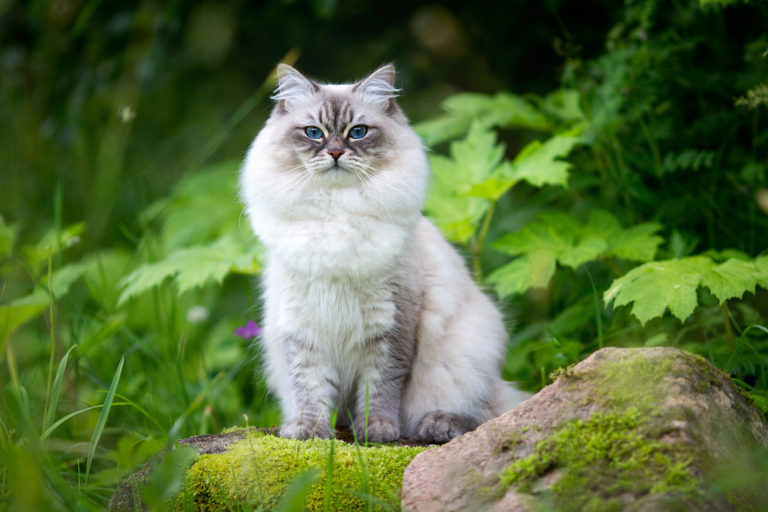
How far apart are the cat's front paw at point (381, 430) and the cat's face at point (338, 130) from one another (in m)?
1.04

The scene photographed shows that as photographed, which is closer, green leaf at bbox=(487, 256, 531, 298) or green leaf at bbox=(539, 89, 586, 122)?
green leaf at bbox=(487, 256, 531, 298)

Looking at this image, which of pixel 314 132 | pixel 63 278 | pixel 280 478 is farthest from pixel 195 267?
pixel 280 478

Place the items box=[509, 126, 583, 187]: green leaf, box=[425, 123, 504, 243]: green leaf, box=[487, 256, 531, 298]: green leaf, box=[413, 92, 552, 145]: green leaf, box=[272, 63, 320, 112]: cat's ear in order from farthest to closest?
1. box=[413, 92, 552, 145]: green leaf
2. box=[425, 123, 504, 243]: green leaf
3. box=[509, 126, 583, 187]: green leaf
4. box=[487, 256, 531, 298]: green leaf
5. box=[272, 63, 320, 112]: cat's ear

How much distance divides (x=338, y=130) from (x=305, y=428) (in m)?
1.34

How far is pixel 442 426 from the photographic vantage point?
292cm

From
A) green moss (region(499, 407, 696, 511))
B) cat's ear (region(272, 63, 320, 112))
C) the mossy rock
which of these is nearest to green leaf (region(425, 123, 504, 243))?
cat's ear (region(272, 63, 320, 112))

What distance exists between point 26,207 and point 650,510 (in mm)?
4904

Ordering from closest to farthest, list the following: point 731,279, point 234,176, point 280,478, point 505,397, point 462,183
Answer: point 280,478, point 731,279, point 505,397, point 462,183, point 234,176

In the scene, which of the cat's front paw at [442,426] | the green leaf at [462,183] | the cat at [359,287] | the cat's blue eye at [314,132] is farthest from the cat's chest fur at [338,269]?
the green leaf at [462,183]

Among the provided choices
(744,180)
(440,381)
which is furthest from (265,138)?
(744,180)

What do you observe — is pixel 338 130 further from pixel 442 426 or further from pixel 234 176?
pixel 234 176

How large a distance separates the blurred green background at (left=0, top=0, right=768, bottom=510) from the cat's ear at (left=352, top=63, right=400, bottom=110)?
2.37 feet

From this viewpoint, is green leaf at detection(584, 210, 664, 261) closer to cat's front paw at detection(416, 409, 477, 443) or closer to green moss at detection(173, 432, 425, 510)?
cat's front paw at detection(416, 409, 477, 443)

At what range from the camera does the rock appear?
1755 mm
